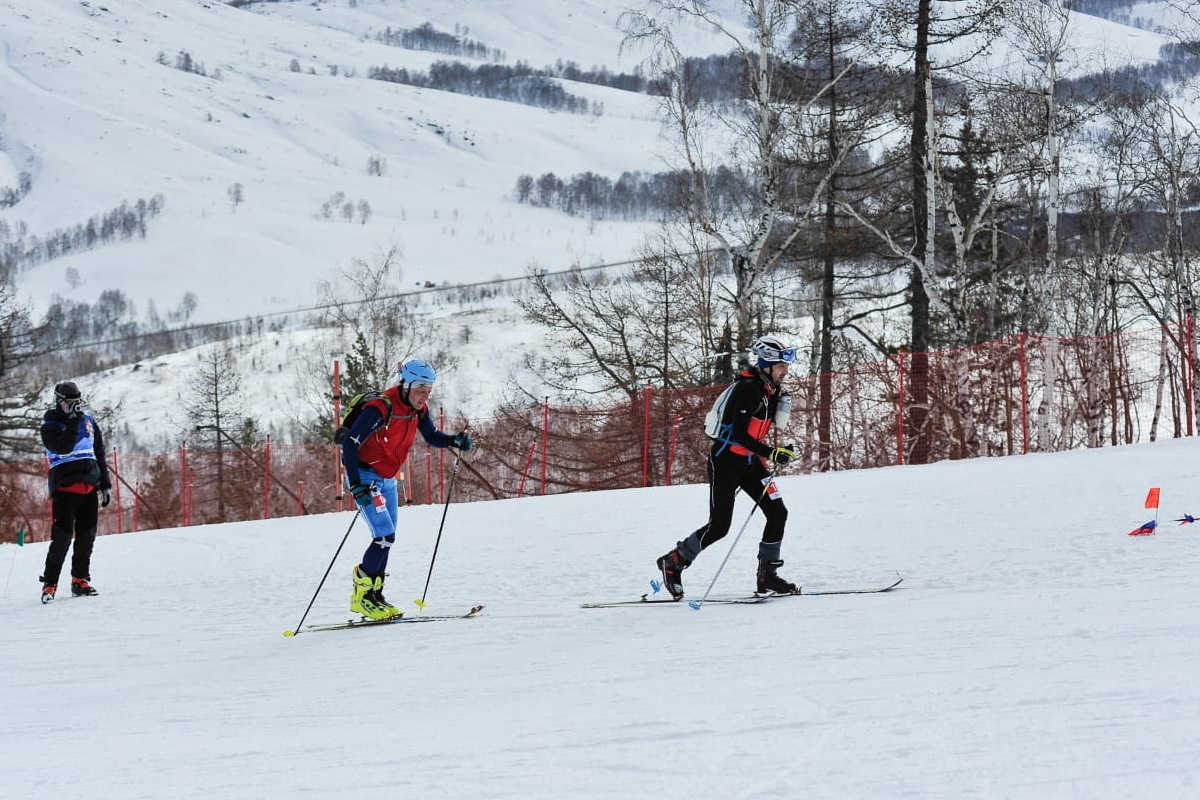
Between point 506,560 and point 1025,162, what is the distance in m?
13.7

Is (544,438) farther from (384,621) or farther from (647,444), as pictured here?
(384,621)

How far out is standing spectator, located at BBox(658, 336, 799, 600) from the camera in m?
7.24

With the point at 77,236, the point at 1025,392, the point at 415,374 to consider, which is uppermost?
the point at 77,236

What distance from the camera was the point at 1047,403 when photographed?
16.8 metres

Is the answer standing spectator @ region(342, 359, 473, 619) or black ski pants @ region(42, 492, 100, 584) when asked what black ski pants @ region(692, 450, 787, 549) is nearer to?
standing spectator @ region(342, 359, 473, 619)

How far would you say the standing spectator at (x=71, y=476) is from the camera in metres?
9.40

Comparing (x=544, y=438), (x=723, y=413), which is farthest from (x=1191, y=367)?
(x=723, y=413)

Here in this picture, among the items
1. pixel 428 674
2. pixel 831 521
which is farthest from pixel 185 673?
pixel 831 521

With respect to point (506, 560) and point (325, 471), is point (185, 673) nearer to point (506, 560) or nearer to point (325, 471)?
point (506, 560)

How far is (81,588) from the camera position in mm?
9977

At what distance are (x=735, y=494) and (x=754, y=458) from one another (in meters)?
0.27

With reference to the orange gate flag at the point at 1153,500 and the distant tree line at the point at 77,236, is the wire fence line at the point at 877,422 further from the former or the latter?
the distant tree line at the point at 77,236

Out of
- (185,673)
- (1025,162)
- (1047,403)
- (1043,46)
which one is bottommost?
(185,673)

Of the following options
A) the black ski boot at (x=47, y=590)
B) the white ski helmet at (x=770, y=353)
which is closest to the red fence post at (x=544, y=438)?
the black ski boot at (x=47, y=590)
